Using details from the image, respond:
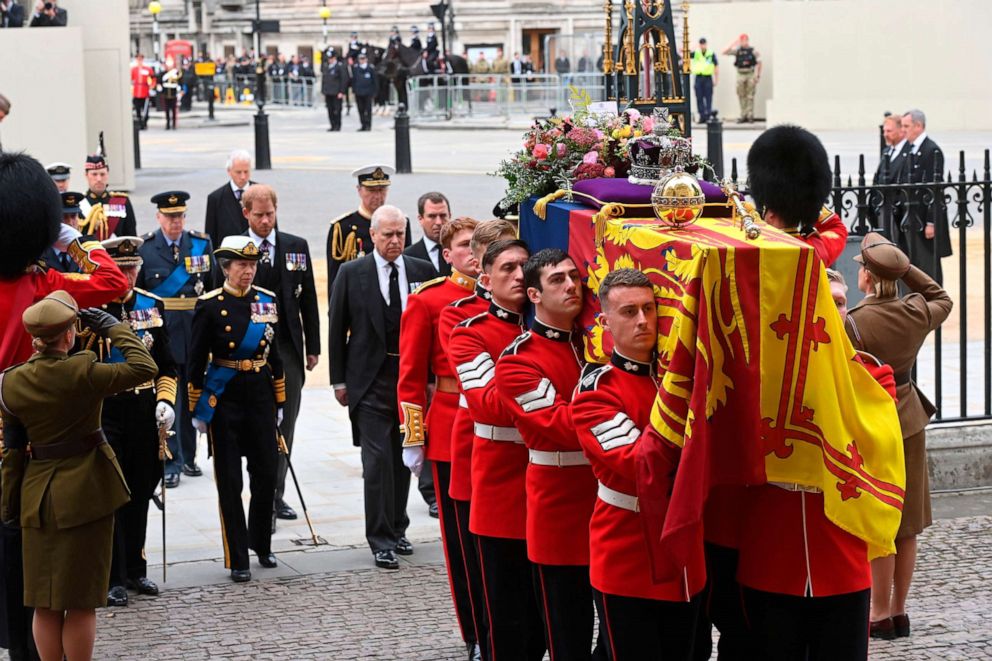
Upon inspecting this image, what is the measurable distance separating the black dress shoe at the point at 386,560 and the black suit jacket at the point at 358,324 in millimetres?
809

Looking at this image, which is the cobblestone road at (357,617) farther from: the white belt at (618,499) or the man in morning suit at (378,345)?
the white belt at (618,499)

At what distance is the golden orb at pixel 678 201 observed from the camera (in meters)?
5.12

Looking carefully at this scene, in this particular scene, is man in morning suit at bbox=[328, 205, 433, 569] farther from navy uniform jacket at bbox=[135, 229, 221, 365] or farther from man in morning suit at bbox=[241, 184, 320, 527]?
navy uniform jacket at bbox=[135, 229, 221, 365]

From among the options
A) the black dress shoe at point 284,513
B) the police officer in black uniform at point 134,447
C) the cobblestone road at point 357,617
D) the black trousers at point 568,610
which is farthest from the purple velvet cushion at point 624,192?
the black dress shoe at point 284,513

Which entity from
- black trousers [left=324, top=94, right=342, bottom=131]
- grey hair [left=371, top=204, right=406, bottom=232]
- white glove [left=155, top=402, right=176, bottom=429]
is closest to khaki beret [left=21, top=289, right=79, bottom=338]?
white glove [left=155, top=402, right=176, bottom=429]

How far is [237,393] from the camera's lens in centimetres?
809

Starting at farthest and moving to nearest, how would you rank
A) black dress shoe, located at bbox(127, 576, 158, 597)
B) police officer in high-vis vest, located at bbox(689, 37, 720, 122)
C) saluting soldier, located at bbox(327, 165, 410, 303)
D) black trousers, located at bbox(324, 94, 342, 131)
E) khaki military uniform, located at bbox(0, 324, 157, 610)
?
1. black trousers, located at bbox(324, 94, 342, 131)
2. police officer in high-vis vest, located at bbox(689, 37, 720, 122)
3. saluting soldier, located at bbox(327, 165, 410, 303)
4. black dress shoe, located at bbox(127, 576, 158, 597)
5. khaki military uniform, located at bbox(0, 324, 157, 610)

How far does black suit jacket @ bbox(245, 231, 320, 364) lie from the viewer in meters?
9.20

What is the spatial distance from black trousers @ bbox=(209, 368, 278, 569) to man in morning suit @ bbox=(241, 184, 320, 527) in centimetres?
96

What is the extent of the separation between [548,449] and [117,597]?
2995mm

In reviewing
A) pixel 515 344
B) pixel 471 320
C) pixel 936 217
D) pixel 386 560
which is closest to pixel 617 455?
pixel 515 344

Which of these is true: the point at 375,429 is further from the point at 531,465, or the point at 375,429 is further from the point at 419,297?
the point at 531,465

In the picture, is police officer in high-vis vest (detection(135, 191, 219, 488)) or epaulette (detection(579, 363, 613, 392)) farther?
police officer in high-vis vest (detection(135, 191, 219, 488))

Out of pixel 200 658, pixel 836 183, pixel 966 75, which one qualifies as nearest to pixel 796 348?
pixel 200 658
